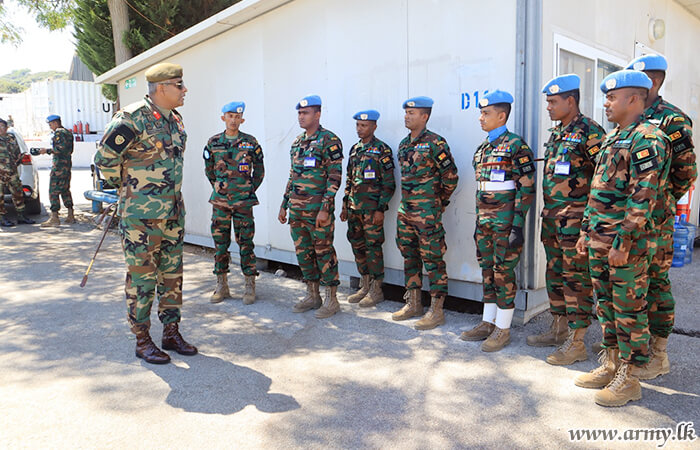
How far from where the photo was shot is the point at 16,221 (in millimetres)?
10641

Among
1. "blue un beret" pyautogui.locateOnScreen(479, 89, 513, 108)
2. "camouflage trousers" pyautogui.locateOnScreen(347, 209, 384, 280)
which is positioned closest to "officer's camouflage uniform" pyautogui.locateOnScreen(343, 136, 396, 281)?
"camouflage trousers" pyautogui.locateOnScreen(347, 209, 384, 280)

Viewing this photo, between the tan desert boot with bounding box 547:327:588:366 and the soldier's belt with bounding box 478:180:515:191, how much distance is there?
1152mm

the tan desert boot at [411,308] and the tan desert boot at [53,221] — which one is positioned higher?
the tan desert boot at [53,221]

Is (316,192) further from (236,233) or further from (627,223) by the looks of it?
(627,223)

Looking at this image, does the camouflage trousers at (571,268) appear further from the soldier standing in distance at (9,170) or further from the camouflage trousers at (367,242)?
the soldier standing in distance at (9,170)

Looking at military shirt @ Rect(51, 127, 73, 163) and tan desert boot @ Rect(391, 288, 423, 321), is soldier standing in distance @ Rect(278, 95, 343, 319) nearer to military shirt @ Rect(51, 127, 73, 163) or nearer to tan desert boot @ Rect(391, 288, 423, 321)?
tan desert boot @ Rect(391, 288, 423, 321)

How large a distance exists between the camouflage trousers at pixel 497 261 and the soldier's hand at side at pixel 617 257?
3.08 feet

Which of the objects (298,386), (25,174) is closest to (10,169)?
(25,174)

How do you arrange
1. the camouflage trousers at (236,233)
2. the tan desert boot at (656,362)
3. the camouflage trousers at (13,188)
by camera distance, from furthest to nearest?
1. the camouflage trousers at (13,188)
2. the camouflage trousers at (236,233)
3. the tan desert boot at (656,362)

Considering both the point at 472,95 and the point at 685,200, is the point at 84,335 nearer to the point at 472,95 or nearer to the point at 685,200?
the point at 472,95

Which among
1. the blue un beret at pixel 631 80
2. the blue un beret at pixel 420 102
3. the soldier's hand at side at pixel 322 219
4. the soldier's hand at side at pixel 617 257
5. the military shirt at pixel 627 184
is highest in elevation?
the blue un beret at pixel 420 102

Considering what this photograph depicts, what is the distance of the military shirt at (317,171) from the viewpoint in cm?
489

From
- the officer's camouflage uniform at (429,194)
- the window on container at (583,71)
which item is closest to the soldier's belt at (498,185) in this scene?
the officer's camouflage uniform at (429,194)

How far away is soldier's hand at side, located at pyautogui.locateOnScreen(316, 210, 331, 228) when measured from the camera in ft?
15.9
